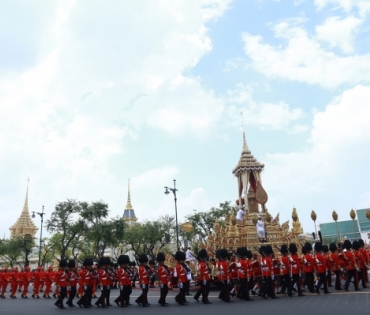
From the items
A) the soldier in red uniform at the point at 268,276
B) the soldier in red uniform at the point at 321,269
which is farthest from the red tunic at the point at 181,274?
the soldier in red uniform at the point at 321,269

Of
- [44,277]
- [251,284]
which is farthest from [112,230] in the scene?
[251,284]

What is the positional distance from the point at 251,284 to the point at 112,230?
28714mm

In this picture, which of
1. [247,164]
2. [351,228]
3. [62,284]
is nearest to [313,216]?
[247,164]

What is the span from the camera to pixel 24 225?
76.6 m

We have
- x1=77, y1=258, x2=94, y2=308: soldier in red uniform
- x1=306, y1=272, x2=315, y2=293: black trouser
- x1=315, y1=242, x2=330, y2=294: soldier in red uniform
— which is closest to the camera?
x1=315, y1=242, x2=330, y2=294: soldier in red uniform

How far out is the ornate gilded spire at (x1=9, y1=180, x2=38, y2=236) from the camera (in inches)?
2992

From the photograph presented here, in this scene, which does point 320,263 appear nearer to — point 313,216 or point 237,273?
point 237,273

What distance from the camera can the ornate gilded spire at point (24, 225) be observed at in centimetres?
7600

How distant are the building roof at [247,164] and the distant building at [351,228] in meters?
49.1

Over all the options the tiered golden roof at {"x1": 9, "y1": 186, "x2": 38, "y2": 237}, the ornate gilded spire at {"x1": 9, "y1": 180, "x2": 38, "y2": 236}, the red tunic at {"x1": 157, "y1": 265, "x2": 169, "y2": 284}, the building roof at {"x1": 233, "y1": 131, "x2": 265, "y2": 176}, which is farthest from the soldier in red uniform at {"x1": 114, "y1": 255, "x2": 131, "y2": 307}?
the ornate gilded spire at {"x1": 9, "y1": 180, "x2": 38, "y2": 236}

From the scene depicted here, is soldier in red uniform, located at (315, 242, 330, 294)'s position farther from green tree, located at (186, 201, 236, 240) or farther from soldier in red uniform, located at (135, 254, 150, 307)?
green tree, located at (186, 201, 236, 240)

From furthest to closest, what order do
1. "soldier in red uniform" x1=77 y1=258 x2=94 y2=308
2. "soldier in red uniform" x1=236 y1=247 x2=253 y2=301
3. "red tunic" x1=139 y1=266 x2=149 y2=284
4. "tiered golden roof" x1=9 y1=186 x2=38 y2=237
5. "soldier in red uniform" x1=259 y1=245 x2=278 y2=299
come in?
"tiered golden roof" x1=9 y1=186 x2=38 y2=237, "soldier in red uniform" x1=77 y1=258 x2=94 y2=308, "red tunic" x1=139 y1=266 x2=149 y2=284, "soldier in red uniform" x1=236 y1=247 x2=253 y2=301, "soldier in red uniform" x1=259 y1=245 x2=278 y2=299

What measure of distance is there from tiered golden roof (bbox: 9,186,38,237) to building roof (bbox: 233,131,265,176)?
62.4 meters

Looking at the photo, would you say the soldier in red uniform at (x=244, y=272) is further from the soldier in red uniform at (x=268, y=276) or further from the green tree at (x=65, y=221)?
the green tree at (x=65, y=221)
